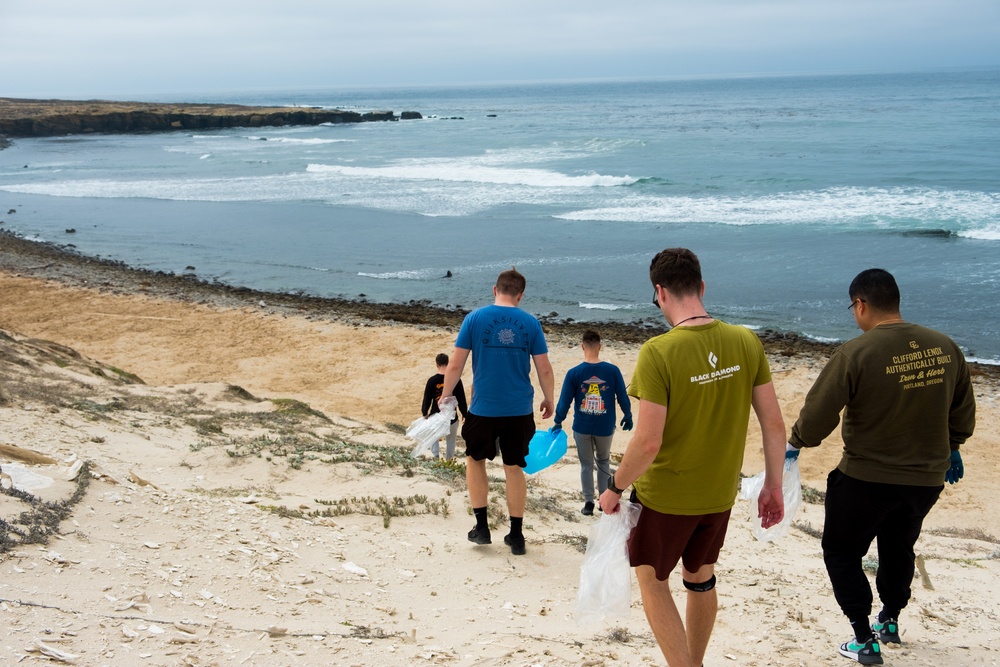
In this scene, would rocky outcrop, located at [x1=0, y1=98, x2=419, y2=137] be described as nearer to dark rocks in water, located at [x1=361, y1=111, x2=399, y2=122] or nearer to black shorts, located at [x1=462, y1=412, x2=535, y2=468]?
dark rocks in water, located at [x1=361, y1=111, x2=399, y2=122]

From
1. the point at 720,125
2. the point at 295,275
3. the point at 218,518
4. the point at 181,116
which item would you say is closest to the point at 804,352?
the point at 218,518

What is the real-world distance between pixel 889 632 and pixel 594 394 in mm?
2812

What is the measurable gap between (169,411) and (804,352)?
36.3 feet

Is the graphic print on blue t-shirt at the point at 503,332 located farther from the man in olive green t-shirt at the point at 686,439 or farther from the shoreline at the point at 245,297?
the shoreline at the point at 245,297

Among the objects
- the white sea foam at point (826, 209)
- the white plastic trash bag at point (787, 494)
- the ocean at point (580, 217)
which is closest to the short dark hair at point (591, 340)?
the white plastic trash bag at point (787, 494)

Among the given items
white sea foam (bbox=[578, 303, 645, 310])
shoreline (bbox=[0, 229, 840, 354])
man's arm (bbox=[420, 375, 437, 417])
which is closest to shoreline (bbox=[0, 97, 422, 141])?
shoreline (bbox=[0, 229, 840, 354])

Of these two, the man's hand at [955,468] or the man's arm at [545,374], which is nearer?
the man's hand at [955,468]

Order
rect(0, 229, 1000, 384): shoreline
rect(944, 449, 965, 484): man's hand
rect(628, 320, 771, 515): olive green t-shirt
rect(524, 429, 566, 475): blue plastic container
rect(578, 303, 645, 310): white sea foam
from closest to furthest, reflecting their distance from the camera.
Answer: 1. rect(628, 320, 771, 515): olive green t-shirt
2. rect(944, 449, 965, 484): man's hand
3. rect(524, 429, 566, 475): blue plastic container
4. rect(0, 229, 1000, 384): shoreline
5. rect(578, 303, 645, 310): white sea foam

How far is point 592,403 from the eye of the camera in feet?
20.6

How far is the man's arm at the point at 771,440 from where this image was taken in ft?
10.4

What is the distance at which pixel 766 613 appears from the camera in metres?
4.31

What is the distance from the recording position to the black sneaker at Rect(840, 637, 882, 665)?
3.69m

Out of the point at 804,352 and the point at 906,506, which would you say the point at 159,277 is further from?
the point at 906,506

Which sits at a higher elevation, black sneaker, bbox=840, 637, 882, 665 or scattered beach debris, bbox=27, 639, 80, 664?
scattered beach debris, bbox=27, 639, 80, 664
